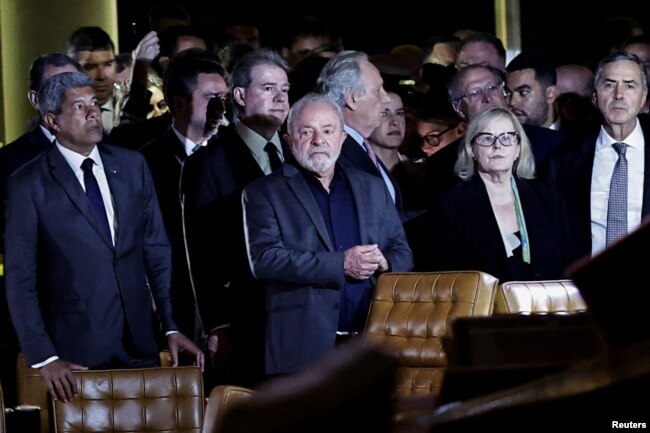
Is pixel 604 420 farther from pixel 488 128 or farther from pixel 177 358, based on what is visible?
pixel 488 128

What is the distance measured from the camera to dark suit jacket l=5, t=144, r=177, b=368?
17.3ft

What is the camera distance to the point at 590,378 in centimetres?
201

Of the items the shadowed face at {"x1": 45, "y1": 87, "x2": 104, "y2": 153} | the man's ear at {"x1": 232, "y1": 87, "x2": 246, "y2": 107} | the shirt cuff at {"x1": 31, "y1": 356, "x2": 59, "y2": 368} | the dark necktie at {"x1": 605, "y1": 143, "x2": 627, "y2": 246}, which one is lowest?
the shirt cuff at {"x1": 31, "y1": 356, "x2": 59, "y2": 368}

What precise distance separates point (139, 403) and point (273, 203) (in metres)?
1.09

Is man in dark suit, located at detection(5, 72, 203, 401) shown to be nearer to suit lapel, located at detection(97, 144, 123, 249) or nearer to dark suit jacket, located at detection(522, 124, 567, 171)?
suit lapel, located at detection(97, 144, 123, 249)

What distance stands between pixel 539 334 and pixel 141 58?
614 centimetres

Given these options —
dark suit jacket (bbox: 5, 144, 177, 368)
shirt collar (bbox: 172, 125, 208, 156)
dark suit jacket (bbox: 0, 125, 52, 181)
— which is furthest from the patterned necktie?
dark suit jacket (bbox: 0, 125, 52, 181)

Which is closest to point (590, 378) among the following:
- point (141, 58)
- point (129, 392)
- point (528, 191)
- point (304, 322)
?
point (129, 392)

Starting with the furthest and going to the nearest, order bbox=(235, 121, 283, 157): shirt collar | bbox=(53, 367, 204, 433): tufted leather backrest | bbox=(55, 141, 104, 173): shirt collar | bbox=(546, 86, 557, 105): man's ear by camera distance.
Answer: bbox=(546, 86, 557, 105): man's ear → bbox=(235, 121, 283, 157): shirt collar → bbox=(55, 141, 104, 173): shirt collar → bbox=(53, 367, 204, 433): tufted leather backrest

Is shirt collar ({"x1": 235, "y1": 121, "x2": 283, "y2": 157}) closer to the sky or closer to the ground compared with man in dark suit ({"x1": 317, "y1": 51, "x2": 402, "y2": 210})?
closer to the ground

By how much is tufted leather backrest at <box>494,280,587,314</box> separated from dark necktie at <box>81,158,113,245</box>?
5.10ft

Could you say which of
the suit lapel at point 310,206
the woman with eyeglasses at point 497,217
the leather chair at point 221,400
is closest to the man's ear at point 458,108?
the woman with eyeglasses at point 497,217

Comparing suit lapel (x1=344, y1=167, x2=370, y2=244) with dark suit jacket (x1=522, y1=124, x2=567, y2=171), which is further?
dark suit jacket (x1=522, y1=124, x2=567, y2=171)

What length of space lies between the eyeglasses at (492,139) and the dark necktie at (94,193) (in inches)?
66.3
